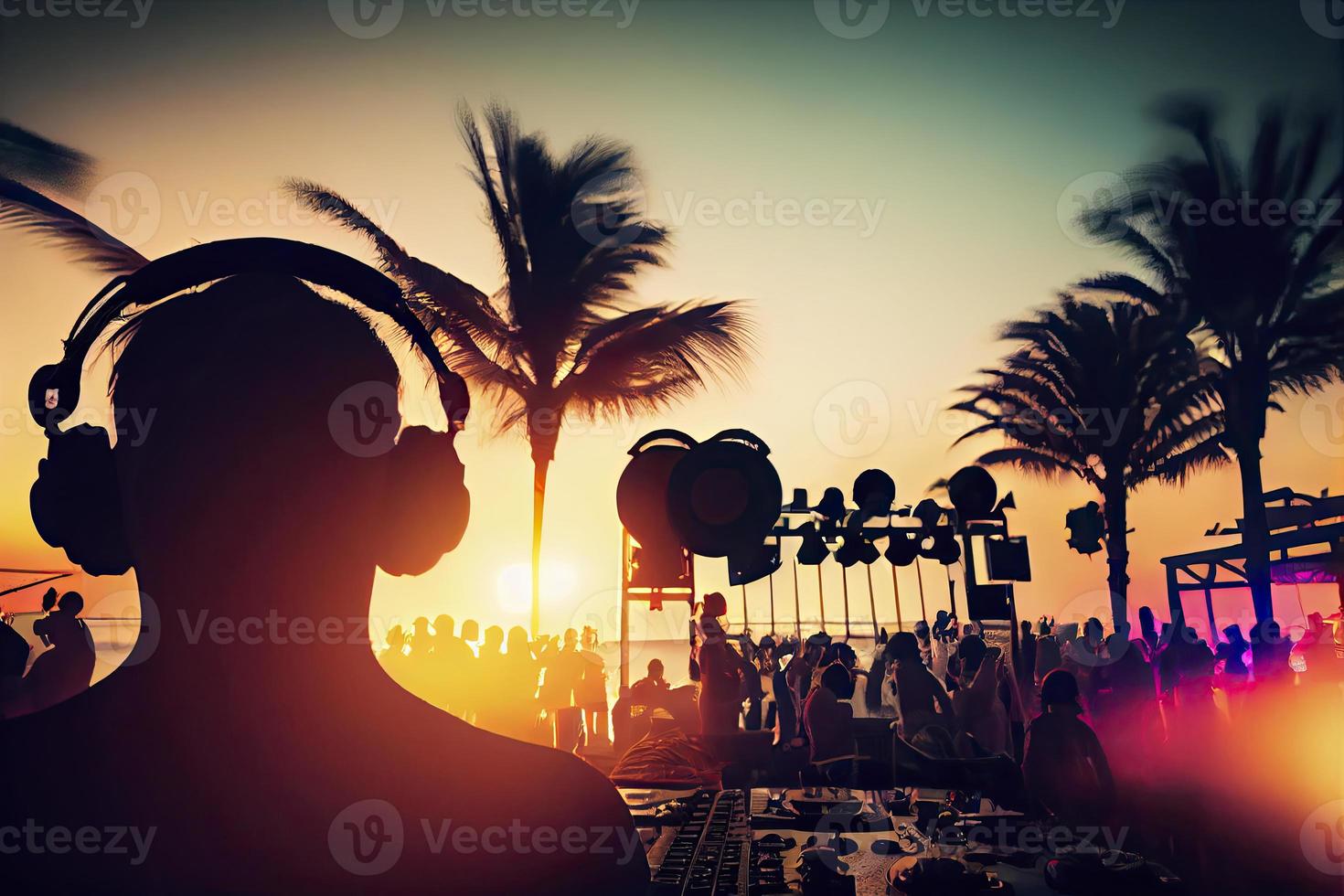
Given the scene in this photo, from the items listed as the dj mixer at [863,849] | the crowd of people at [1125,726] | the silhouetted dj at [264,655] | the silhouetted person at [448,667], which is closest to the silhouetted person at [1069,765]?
the crowd of people at [1125,726]

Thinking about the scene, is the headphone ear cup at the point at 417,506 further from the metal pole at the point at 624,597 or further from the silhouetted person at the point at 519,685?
the silhouetted person at the point at 519,685

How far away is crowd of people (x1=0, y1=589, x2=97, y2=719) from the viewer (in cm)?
739

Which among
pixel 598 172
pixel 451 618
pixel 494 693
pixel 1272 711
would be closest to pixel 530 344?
pixel 598 172

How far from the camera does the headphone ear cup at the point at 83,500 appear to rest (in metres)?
1.69

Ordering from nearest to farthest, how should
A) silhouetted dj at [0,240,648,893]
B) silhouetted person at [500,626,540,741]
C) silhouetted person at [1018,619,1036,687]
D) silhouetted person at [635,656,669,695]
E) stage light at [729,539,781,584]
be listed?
1. silhouetted dj at [0,240,648,893]
2. stage light at [729,539,781,584]
3. silhouetted person at [500,626,540,741]
4. silhouetted person at [1018,619,1036,687]
5. silhouetted person at [635,656,669,695]

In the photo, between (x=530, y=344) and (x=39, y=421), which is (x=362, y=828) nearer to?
(x=39, y=421)

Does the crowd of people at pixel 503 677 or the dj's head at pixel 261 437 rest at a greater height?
the dj's head at pixel 261 437

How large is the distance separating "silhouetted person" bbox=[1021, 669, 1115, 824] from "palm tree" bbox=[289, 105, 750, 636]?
797 centimetres

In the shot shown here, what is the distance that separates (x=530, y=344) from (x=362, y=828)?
39.1ft

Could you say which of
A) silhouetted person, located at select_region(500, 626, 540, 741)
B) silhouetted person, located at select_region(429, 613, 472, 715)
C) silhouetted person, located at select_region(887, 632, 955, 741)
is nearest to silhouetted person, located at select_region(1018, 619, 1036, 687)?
silhouetted person, located at select_region(887, 632, 955, 741)

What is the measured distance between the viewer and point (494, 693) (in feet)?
36.6

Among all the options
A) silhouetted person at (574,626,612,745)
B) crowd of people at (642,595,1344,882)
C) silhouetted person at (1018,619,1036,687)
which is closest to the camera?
crowd of people at (642,595,1344,882)

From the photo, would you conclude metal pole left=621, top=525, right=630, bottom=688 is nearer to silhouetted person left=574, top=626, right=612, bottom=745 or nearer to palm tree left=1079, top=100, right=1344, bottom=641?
silhouetted person left=574, top=626, right=612, bottom=745

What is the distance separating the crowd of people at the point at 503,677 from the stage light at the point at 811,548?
497 centimetres
